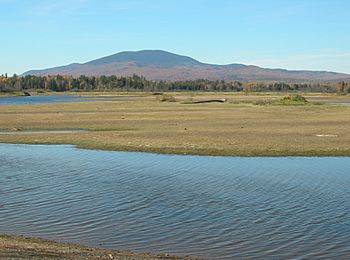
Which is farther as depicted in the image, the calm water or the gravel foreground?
the calm water

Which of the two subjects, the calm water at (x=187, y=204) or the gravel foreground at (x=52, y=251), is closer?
the gravel foreground at (x=52, y=251)

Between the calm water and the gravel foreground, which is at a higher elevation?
the gravel foreground

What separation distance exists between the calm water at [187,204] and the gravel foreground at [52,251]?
2.37 ft

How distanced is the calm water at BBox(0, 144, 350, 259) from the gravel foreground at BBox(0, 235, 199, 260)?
723 mm

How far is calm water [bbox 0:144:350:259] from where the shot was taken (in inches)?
532

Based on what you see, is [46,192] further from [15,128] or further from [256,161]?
[15,128]

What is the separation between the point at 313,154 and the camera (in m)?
29.9

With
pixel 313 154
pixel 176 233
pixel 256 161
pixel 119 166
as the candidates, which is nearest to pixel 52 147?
pixel 119 166

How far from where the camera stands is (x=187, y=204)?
17719mm

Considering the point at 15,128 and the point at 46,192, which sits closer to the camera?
the point at 46,192

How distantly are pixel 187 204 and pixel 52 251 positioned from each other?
6.71 m

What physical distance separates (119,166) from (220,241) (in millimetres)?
12972

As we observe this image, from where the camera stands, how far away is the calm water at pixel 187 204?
13.5 metres

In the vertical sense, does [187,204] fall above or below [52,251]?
below
